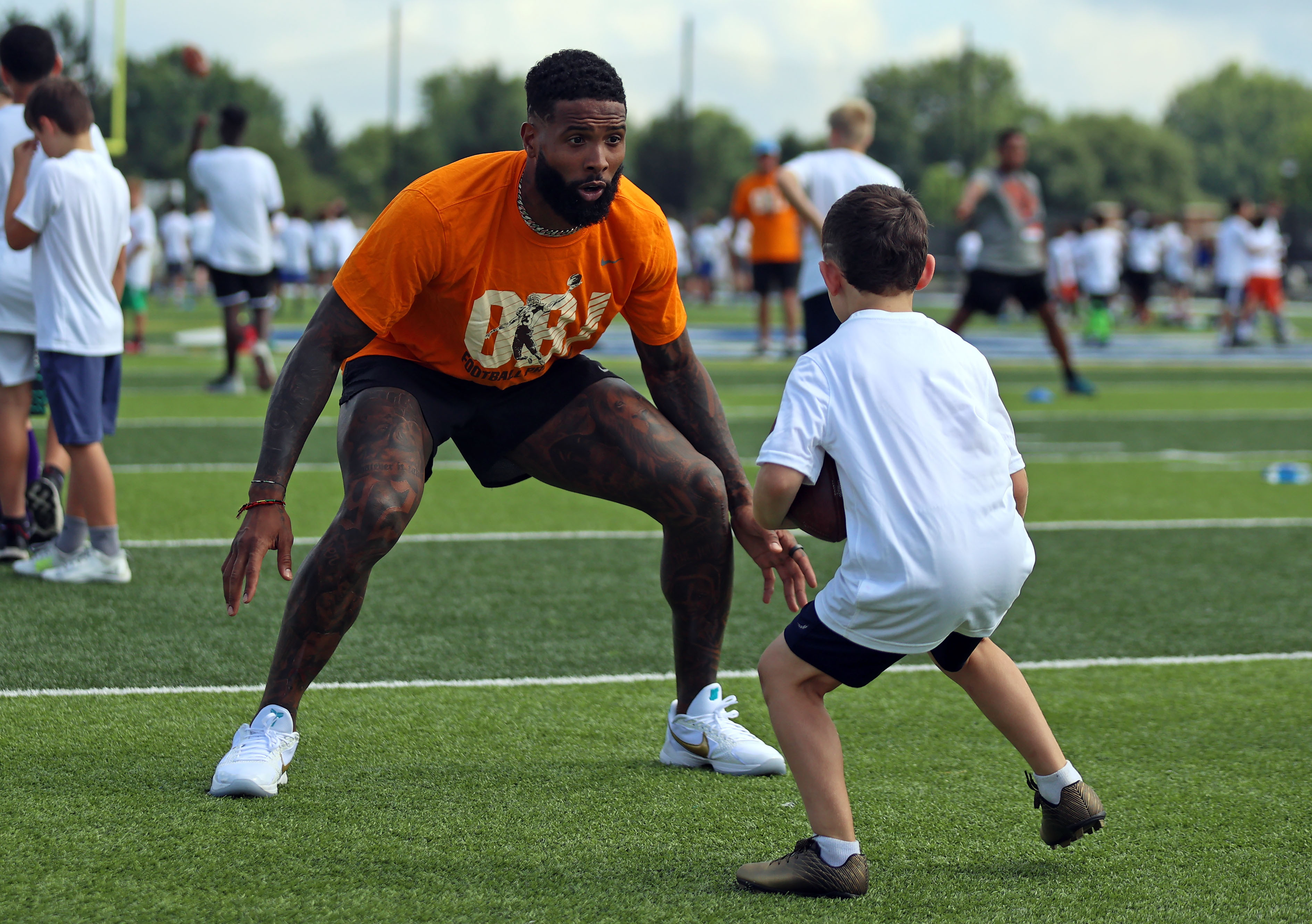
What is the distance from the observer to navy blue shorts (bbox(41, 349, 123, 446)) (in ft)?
17.6

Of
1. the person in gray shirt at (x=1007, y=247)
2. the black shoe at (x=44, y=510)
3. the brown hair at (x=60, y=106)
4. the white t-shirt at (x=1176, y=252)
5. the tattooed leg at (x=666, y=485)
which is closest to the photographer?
the tattooed leg at (x=666, y=485)

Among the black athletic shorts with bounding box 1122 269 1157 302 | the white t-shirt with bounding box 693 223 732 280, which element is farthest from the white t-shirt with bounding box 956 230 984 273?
the white t-shirt with bounding box 693 223 732 280

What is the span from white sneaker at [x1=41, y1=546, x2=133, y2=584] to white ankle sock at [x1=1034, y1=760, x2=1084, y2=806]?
4010 mm

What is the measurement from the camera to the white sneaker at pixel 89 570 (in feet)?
18.4

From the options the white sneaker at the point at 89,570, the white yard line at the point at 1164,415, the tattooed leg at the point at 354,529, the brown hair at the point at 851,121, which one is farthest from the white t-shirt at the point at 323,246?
the tattooed leg at the point at 354,529

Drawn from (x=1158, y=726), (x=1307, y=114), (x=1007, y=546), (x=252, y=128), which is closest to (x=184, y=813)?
(x=1007, y=546)

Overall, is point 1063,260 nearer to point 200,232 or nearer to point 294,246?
point 294,246

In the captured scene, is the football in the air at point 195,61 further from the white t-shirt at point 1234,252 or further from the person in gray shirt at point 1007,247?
the white t-shirt at point 1234,252

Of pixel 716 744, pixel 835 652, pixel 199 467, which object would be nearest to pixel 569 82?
pixel 835 652

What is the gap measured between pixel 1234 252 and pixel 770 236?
28.8ft

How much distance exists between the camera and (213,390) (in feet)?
42.4

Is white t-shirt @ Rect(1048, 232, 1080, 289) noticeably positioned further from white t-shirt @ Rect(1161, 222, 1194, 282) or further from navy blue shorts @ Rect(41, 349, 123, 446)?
navy blue shorts @ Rect(41, 349, 123, 446)

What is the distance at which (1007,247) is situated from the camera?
467 inches

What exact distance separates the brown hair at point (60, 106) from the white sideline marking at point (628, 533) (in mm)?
2012
